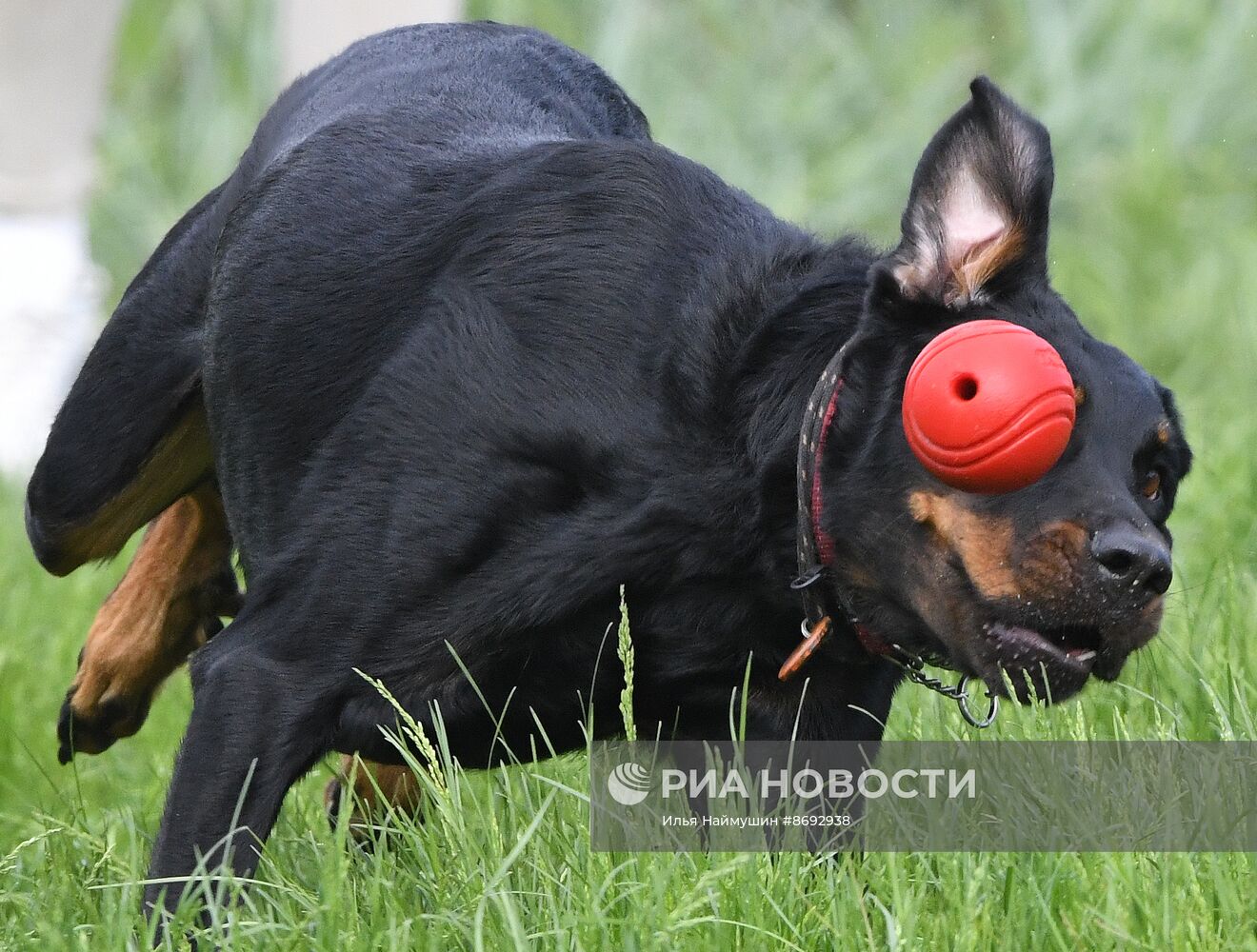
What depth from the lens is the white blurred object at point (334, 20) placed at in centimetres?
843

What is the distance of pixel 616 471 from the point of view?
10.3ft

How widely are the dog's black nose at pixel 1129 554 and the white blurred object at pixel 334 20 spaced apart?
6.10 metres

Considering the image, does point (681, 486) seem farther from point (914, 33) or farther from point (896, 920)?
point (914, 33)

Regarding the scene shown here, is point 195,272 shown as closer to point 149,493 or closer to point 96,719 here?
point 149,493

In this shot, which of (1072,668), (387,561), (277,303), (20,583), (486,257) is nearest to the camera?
(1072,668)

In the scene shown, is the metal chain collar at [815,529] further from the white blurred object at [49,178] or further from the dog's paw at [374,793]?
the white blurred object at [49,178]

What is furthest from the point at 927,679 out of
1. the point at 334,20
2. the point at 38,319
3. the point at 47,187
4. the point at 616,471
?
the point at 47,187

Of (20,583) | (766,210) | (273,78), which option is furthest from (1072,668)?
(273,78)

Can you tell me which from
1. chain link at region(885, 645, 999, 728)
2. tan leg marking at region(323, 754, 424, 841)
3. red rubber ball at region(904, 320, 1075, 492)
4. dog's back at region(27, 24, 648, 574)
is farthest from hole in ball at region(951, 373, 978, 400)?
tan leg marking at region(323, 754, 424, 841)

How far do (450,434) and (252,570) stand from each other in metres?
0.66

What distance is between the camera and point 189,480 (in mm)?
4219

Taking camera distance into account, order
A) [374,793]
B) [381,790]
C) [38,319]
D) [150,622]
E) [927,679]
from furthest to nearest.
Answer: [38,319]
[150,622]
[374,793]
[381,790]
[927,679]

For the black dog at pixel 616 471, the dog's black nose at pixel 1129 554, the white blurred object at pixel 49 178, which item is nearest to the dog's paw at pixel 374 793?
the black dog at pixel 616 471

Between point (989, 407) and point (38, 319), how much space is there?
7868 mm
